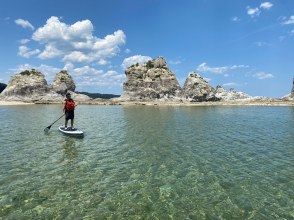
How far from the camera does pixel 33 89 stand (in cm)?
16825

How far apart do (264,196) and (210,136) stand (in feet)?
73.8

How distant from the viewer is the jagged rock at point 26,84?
166m

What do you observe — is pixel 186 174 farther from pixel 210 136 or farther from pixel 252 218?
pixel 210 136

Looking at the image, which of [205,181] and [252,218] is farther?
[205,181]

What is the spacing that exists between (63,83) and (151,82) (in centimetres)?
4982

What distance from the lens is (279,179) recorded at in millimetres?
20094

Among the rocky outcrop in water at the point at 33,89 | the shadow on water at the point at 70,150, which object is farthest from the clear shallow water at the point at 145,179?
the rocky outcrop in water at the point at 33,89

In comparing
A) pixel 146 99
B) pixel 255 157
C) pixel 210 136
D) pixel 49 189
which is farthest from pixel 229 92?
pixel 49 189

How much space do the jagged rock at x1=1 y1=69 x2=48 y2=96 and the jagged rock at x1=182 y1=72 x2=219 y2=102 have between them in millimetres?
71696

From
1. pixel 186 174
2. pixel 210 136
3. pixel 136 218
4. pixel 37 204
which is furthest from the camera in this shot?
pixel 210 136

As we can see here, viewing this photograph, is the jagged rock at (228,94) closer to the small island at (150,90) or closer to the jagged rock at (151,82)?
the small island at (150,90)

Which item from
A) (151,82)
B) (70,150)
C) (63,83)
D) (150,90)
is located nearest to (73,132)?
(70,150)

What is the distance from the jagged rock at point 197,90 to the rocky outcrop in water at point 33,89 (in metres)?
56.2

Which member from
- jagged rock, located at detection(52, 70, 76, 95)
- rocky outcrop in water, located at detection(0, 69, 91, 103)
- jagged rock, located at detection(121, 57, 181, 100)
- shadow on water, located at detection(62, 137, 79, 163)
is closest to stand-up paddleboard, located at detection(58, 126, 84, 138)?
shadow on water, located at detection(62, 137, 79, 163)
